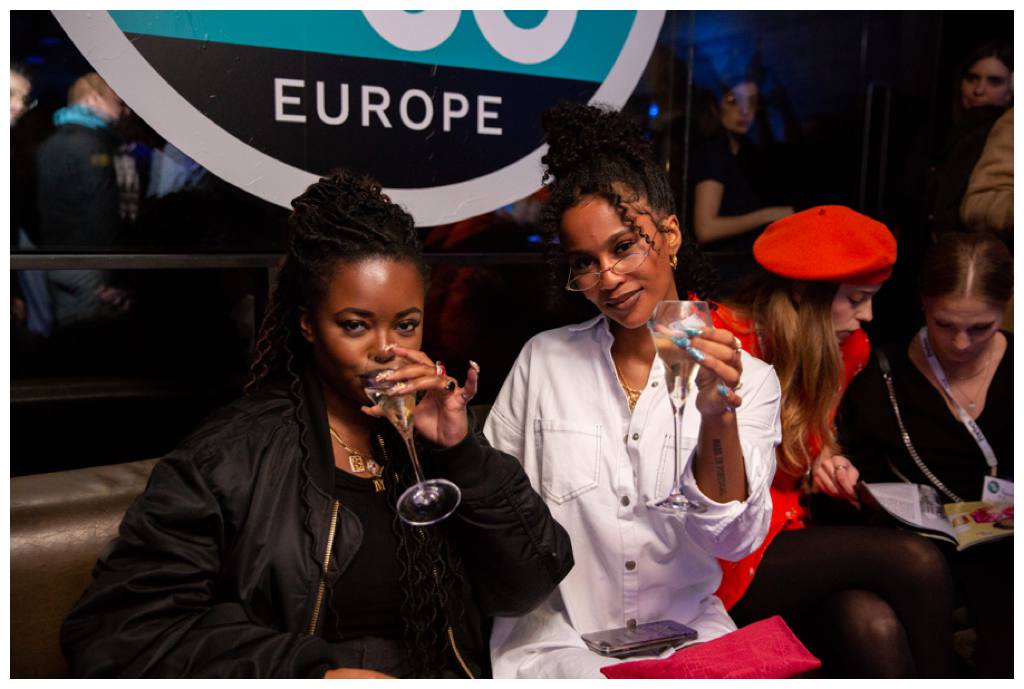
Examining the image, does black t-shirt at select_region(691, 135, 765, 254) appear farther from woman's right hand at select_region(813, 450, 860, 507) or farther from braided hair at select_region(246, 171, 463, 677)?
braided hair at select_region(246, 171, 463, 677)

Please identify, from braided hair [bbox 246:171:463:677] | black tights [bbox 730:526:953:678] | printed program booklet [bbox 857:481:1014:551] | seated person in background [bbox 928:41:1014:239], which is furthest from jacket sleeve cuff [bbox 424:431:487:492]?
seated person in background [bbox 928:41:1014:239]

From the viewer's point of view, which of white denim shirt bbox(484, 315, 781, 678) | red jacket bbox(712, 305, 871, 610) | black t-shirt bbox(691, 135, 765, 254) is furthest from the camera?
black t-shirt bbox(691, 135, 765, 254)

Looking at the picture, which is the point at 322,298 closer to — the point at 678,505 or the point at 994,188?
the point at 678,505

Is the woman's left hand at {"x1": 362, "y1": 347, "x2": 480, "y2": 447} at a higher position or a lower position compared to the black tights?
higher

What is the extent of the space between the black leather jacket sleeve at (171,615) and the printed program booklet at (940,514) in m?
1.71

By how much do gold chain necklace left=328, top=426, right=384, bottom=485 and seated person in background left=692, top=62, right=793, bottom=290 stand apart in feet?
6.91

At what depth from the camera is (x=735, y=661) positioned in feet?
5.76

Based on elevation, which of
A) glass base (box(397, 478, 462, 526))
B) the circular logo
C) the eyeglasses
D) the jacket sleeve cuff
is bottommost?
glass base (box(397, 478, 462, 526))

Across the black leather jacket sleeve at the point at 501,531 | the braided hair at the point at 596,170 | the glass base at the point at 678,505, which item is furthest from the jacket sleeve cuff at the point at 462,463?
the braided hair at the point at 596,170

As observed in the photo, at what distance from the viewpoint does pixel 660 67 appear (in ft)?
11.1

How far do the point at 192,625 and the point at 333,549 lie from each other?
28 cm

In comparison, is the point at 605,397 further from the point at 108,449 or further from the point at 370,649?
the point at 108,449

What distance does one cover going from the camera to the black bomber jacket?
153 cm

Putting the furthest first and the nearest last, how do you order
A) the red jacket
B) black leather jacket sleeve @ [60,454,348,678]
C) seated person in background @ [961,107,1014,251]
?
seated person in background @ [961,107,1014,251] → the red jacket → black leather jacket sleeve @ [60,454,348,678]
